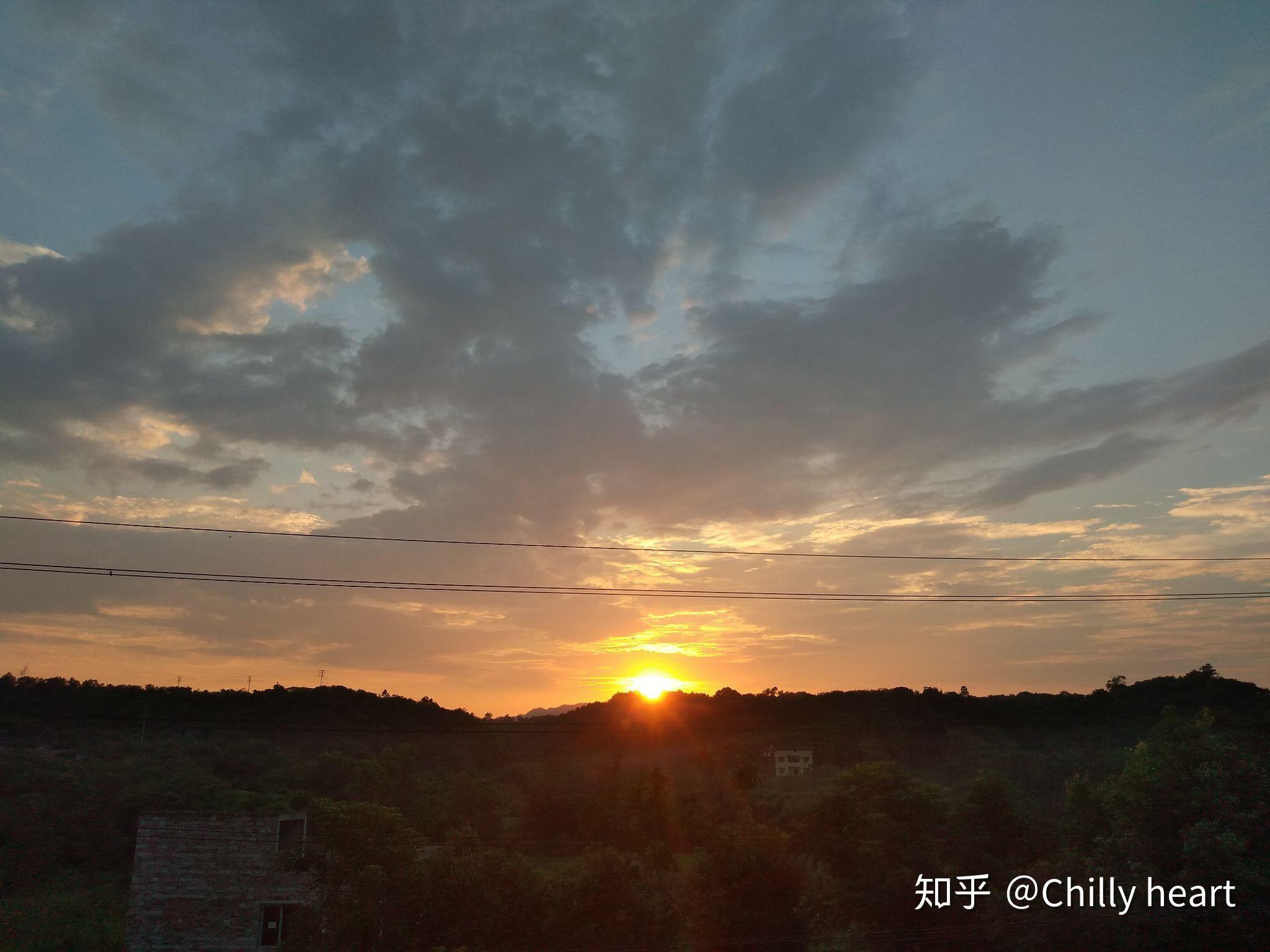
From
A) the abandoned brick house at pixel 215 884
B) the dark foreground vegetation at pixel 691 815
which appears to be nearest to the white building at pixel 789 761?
the dark foreground vegetation at pixel 691 815

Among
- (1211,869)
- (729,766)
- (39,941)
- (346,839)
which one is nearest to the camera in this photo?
(1211,869)

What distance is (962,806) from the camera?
41.2m

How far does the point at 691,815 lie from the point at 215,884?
30655 mm

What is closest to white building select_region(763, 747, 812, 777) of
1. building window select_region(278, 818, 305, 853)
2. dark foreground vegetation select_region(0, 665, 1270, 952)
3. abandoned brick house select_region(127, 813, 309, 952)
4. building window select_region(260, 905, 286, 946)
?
dark foreground vegetation select_region(0, 665, 1270, 952)

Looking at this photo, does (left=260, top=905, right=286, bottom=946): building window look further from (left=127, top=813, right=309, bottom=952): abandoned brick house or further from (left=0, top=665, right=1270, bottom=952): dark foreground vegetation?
(left=0, top=665, right=1270, bottom=952): dark foreground vegetation

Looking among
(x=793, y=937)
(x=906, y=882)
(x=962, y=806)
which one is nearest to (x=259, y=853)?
(x=793, y=937)

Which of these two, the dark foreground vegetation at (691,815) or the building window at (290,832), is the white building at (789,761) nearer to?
the dark foreground vegetation at (691,815)

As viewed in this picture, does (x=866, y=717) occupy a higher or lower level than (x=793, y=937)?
higher

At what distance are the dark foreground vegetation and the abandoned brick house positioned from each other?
1.70 m

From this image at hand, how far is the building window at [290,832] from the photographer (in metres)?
34.0

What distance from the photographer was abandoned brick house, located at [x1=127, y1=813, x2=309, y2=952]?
33781 mm

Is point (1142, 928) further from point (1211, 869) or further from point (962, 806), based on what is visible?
point (962, 806)

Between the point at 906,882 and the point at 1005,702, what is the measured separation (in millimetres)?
14652

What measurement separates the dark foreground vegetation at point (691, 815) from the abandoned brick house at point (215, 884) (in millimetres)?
1699
